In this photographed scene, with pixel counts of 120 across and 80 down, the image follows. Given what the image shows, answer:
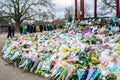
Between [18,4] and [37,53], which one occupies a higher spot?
[18,4]

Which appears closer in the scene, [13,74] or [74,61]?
[74,61]

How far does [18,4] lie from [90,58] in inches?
1841

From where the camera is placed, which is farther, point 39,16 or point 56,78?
point 39,16

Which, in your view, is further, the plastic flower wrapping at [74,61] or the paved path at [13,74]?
the paved path at [13,74]

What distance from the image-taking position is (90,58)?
788cm

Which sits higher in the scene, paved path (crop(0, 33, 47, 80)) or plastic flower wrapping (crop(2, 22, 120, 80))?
plastic flower wrapping (crop(2, 22, 120, 80))

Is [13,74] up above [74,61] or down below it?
below

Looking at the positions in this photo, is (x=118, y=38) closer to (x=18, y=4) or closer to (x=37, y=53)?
(x=37, y=53)

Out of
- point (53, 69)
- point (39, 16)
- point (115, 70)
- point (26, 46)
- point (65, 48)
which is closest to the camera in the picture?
point (115, 70)

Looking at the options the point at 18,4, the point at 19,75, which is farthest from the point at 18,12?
the point at 19,75

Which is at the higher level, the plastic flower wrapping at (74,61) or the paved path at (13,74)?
the plastic flower wrapping at (74,61)

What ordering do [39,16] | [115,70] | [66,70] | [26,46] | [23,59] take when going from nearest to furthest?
[115,70] → [66,70] → [23,59] → [26,46] → [39,16]

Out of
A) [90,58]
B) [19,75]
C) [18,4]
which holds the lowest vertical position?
[19,75]

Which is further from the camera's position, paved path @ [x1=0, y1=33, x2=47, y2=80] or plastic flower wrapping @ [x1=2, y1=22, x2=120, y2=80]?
paved path @ [x1=0, y1=33, x2=47, y2=80]
